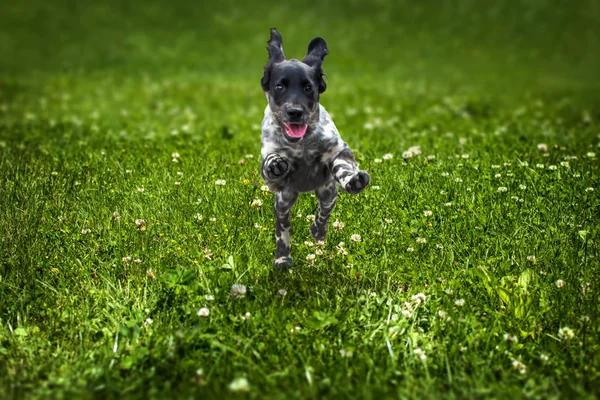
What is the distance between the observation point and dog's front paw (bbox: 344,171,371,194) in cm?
420

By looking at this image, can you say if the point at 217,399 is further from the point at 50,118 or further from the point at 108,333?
the point at 50,118

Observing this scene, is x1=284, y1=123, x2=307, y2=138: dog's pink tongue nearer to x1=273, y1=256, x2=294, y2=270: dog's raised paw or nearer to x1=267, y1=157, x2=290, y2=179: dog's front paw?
x1=267, y1=157, x2=290, y2=179: dog's front paw

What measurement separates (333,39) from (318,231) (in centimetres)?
1943

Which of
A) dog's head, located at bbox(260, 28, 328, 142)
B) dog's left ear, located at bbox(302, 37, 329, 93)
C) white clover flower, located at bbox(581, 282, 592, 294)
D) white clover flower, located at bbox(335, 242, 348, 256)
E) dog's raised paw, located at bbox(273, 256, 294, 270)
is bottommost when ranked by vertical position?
white clover flower, located at bbox(581, 282, 592, 294)

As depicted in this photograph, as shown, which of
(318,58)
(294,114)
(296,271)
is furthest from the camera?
(296,271)

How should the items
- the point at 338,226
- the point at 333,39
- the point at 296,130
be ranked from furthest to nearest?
the point at 333,39
the point at 338,226
the point at 296,130

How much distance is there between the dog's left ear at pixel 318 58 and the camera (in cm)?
445

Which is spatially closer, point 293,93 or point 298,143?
point 293,93

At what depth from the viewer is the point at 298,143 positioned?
4520 millimetres

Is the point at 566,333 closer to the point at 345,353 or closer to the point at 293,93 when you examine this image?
the point at 345,353

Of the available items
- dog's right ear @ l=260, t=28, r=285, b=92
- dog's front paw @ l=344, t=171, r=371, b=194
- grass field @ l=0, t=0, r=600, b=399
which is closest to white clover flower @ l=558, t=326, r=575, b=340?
grass field @ l=0, t=0, r=600, b=399

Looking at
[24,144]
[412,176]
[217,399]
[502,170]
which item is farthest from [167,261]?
[24,144]

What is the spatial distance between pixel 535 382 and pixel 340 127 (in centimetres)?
762

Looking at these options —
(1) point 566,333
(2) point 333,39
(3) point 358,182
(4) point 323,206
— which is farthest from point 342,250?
(2) point 333,39
